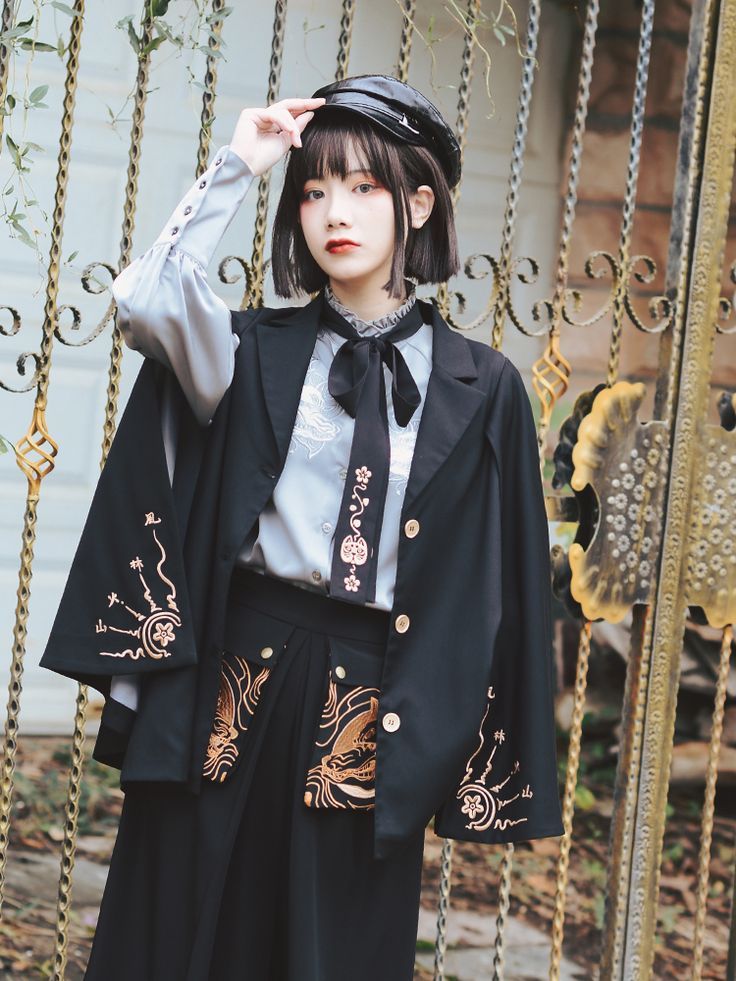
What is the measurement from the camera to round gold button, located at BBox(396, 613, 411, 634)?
1.73 metres

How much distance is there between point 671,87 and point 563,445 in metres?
2.25

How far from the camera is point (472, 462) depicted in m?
1.80

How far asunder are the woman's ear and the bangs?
3.2 inches

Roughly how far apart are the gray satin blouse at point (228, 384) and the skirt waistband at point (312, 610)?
2 cm

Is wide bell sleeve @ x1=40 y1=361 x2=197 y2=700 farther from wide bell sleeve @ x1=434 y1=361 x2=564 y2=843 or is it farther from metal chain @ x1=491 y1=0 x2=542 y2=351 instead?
metal chain @ x1=491 y1=0 x2=542 y2=351

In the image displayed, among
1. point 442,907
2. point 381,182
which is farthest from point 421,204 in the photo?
point 442,907

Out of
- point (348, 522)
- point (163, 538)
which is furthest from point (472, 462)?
point (163, 538)

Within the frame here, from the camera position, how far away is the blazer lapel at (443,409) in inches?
68.5

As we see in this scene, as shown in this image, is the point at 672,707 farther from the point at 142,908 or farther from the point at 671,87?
the point at 671,87

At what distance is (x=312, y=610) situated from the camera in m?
1.75

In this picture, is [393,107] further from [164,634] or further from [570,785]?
[570,785]

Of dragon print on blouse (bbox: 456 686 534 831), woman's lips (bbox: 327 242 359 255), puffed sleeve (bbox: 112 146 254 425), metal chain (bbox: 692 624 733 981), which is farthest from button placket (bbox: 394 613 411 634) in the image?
metal chain (bbox: 692 624 733 981)

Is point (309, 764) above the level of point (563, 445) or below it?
below

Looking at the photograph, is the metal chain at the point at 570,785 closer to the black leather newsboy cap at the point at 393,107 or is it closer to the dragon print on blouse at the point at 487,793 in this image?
the dragon print on blouse at the point at 487,793
